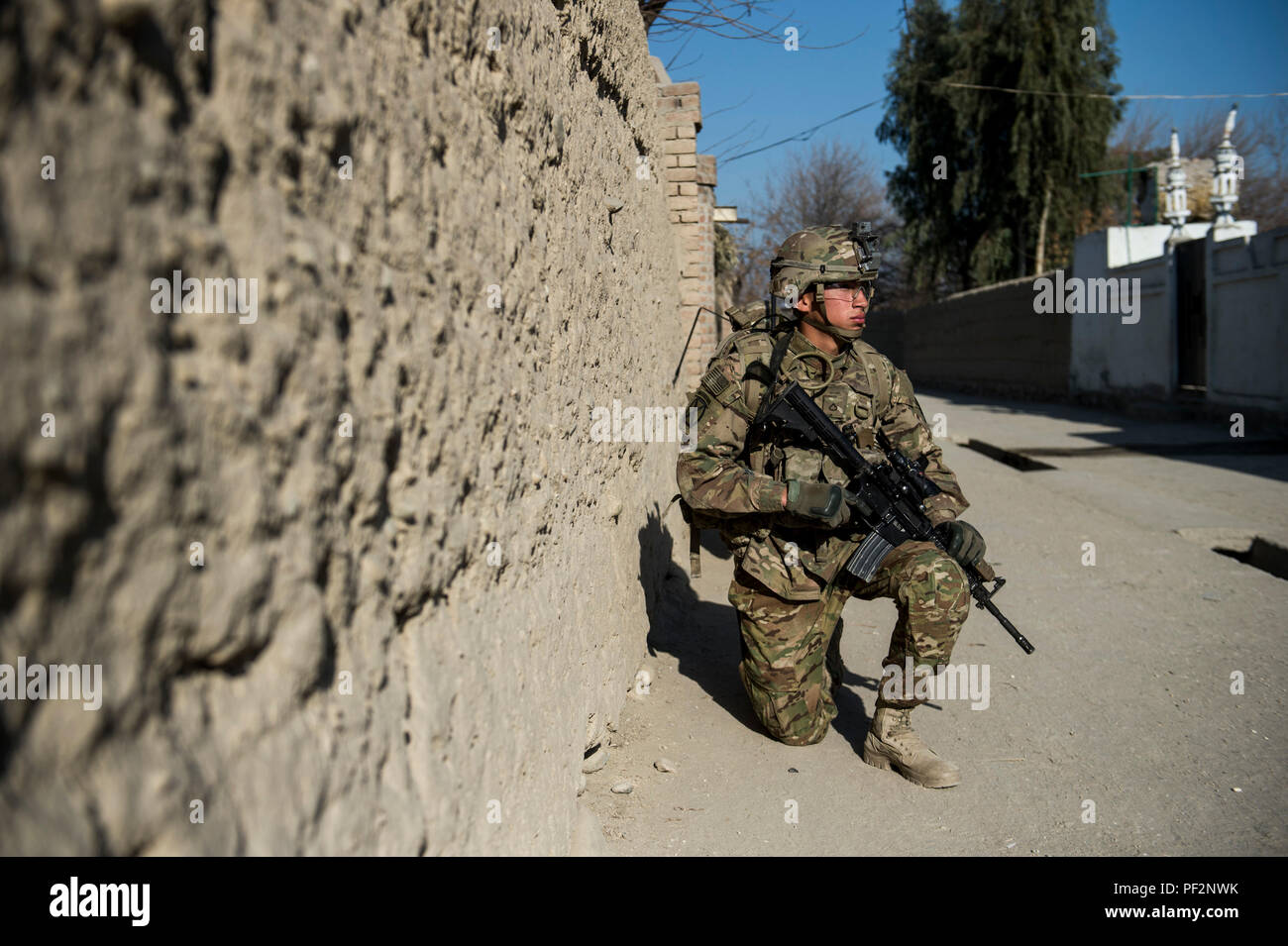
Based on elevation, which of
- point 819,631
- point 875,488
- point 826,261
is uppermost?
point 826,261

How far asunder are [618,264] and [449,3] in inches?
68.5

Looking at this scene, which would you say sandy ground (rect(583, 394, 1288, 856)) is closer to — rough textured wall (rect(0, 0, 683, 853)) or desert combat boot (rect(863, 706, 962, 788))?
desert combat boot (rect(863, 706, 962, 788))

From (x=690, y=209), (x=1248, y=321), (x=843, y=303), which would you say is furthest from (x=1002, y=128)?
(x=843, y=303)

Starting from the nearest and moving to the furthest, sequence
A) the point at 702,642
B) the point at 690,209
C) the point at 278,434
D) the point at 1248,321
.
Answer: the point at 278,434
the point at 702,642
the point at 690,209
the point at 1248,321

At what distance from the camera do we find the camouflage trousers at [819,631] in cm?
294

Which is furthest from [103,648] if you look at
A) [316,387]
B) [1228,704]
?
[1228,704]

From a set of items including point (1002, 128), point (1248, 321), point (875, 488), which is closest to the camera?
point (875, 488)

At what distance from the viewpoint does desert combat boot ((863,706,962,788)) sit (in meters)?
2.80

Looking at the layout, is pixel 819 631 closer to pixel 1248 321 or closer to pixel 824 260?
pixel 824 260

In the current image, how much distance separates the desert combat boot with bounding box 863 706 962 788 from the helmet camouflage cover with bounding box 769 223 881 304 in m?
1.35

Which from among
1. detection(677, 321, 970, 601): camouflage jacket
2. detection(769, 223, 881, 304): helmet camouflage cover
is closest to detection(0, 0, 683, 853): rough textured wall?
detection(677, 321, 970, 601): camouflage jacket

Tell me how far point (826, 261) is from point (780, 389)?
44cm

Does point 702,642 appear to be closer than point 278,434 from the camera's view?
No

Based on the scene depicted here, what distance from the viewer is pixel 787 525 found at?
3193 millimetres
